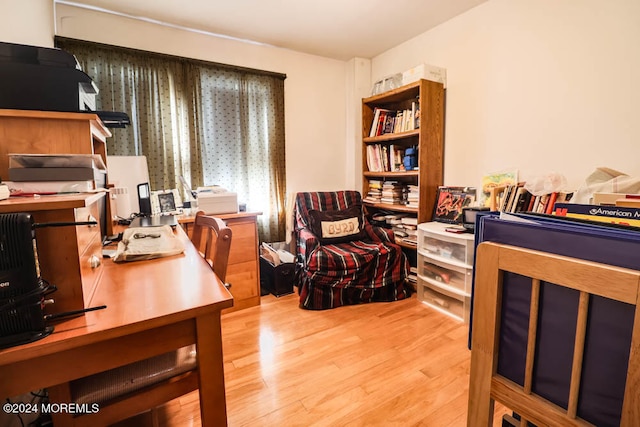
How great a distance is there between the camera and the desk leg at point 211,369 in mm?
850

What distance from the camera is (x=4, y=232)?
0.61 meters

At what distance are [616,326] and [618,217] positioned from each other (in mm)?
535

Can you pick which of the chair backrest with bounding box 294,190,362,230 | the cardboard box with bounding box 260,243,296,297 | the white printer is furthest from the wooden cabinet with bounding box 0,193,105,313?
the chair backrest with bounding box 294,190,362,230

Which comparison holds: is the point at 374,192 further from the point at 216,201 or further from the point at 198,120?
the point at 198,120

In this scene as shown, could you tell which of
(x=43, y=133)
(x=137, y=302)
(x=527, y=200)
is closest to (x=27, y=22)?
(x=43, y=133)

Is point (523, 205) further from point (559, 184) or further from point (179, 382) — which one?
point (179, 382)

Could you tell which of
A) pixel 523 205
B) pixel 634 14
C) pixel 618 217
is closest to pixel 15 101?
pixel 618 217

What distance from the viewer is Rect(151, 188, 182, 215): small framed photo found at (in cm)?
235

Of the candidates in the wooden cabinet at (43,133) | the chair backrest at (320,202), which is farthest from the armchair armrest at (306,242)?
the wooden cabinet at (43,133)

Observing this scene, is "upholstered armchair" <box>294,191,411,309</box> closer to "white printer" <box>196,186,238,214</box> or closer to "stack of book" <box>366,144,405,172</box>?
"stack of book" <box>366,144,405,172</box>

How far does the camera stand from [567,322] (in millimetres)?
600

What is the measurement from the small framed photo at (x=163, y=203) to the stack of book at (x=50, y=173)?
146 centimetres

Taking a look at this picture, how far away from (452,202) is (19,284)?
2.62 m

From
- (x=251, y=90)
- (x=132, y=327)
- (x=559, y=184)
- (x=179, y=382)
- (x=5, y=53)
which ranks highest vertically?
(x=251, y=90)
